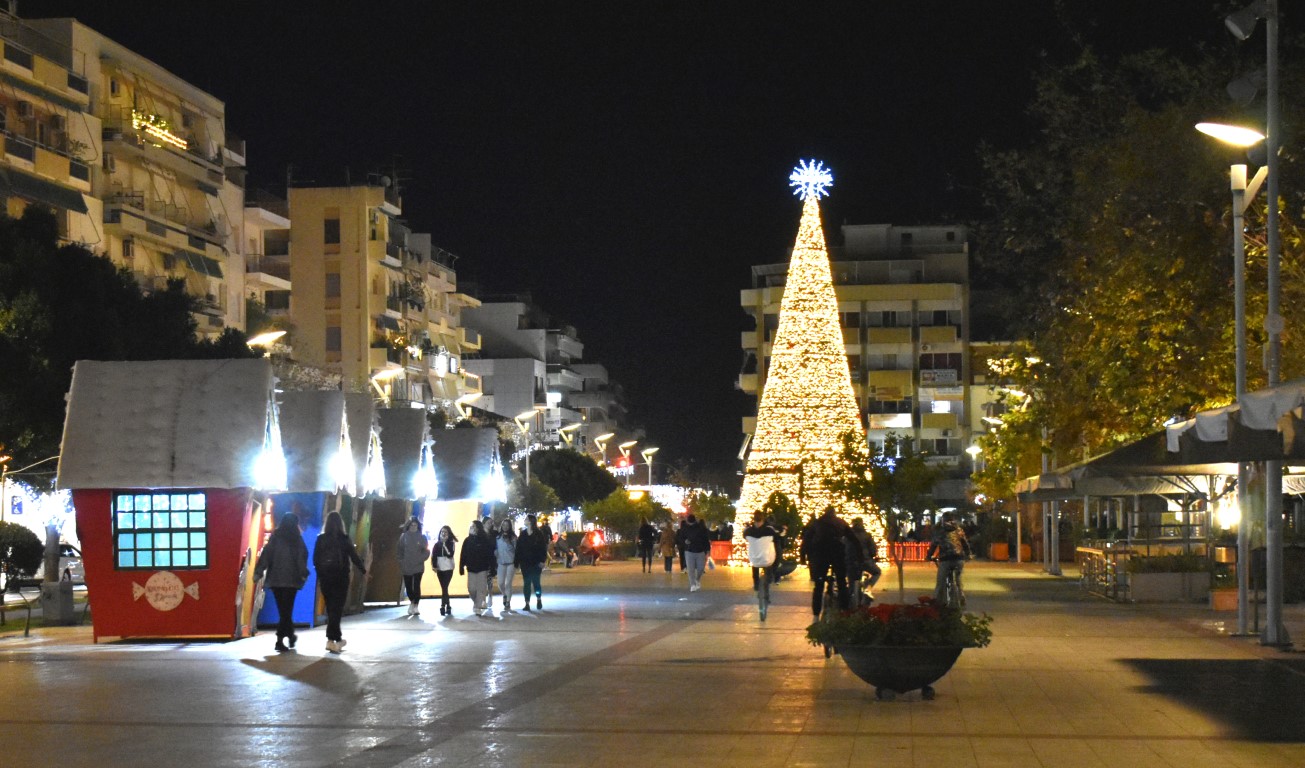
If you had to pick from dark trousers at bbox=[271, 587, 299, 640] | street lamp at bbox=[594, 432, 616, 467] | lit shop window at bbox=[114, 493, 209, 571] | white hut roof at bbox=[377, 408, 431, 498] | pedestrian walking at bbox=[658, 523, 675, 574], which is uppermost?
street lamp at bbox=[594, 432, 616, 467]

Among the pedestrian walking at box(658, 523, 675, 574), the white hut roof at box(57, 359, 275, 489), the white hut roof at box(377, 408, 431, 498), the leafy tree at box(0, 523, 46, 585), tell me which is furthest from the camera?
the pedestrian walking at box(658, 523, 675, 574)

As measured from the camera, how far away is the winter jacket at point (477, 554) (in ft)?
91.4

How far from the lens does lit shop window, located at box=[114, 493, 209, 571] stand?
73.2 feet

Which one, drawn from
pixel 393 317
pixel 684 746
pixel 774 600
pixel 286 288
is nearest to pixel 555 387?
pixel 393 317

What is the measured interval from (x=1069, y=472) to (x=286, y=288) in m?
55.0

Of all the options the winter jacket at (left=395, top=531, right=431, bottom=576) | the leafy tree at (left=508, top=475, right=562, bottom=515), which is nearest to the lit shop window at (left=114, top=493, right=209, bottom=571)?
the winter jacket at (left=395, top=531, right=431, bottom=576)

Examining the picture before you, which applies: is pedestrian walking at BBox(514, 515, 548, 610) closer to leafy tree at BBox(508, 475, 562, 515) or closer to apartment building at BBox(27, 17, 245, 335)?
apartment building at BBox(27, 17, 245, 335)

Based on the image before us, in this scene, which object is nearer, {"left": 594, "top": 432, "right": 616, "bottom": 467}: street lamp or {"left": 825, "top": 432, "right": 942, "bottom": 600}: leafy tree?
{"left": 825, "top": 432, "right": 942, "bottom": 600}: leafy tree

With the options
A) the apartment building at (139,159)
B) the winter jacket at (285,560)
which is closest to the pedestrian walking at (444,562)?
the winter jacket at (285,560)

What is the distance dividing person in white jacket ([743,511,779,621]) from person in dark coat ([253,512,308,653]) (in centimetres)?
735

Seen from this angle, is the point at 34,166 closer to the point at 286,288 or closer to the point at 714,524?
the point at 286,288

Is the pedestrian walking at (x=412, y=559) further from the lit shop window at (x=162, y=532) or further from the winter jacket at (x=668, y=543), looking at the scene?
the winter jacket at (x=668, y=543)

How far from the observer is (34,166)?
54281mm

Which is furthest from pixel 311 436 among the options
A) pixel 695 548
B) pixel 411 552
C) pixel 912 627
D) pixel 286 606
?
pixel 912 627
